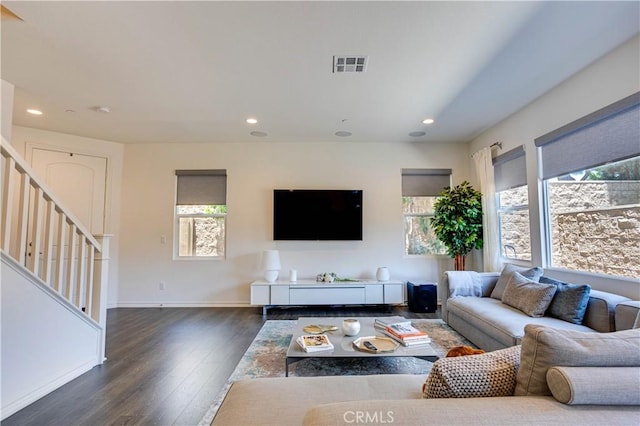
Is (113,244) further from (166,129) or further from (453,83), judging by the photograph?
(453,83)

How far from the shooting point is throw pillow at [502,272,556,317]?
2617mm

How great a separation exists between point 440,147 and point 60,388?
5.58 meters

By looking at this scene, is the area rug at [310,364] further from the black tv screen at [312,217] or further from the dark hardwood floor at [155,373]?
the black tv screen at [312,217]

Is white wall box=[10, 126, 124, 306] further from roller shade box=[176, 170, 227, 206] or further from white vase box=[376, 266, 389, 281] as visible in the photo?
white vase box=[376, 266, 389, 281]

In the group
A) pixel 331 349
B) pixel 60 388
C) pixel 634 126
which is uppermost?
pixel 634 126

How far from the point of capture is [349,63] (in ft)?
8.88

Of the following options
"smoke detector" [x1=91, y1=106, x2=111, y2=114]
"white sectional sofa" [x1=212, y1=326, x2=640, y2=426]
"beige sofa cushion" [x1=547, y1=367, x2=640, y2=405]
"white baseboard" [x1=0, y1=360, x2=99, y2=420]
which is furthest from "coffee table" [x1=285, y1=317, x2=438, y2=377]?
"smoke detector" [x1=91, y1=106, x2=111, y2=114]

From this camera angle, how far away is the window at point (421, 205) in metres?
5.11

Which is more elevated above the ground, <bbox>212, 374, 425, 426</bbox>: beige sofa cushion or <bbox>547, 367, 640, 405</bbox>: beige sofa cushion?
<bbox>547, 367, 640, 405</bbox>: beige sofa cushion

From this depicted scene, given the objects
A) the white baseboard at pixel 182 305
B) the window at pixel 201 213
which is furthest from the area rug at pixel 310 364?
the window at pixel 201 213

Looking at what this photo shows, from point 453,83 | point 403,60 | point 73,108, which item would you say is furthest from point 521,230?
point 73,108

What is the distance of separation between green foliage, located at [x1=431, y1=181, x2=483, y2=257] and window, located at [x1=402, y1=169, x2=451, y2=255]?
1.89ft

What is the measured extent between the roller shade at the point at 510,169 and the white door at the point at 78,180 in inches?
241

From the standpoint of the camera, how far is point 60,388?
2258 millimetres
